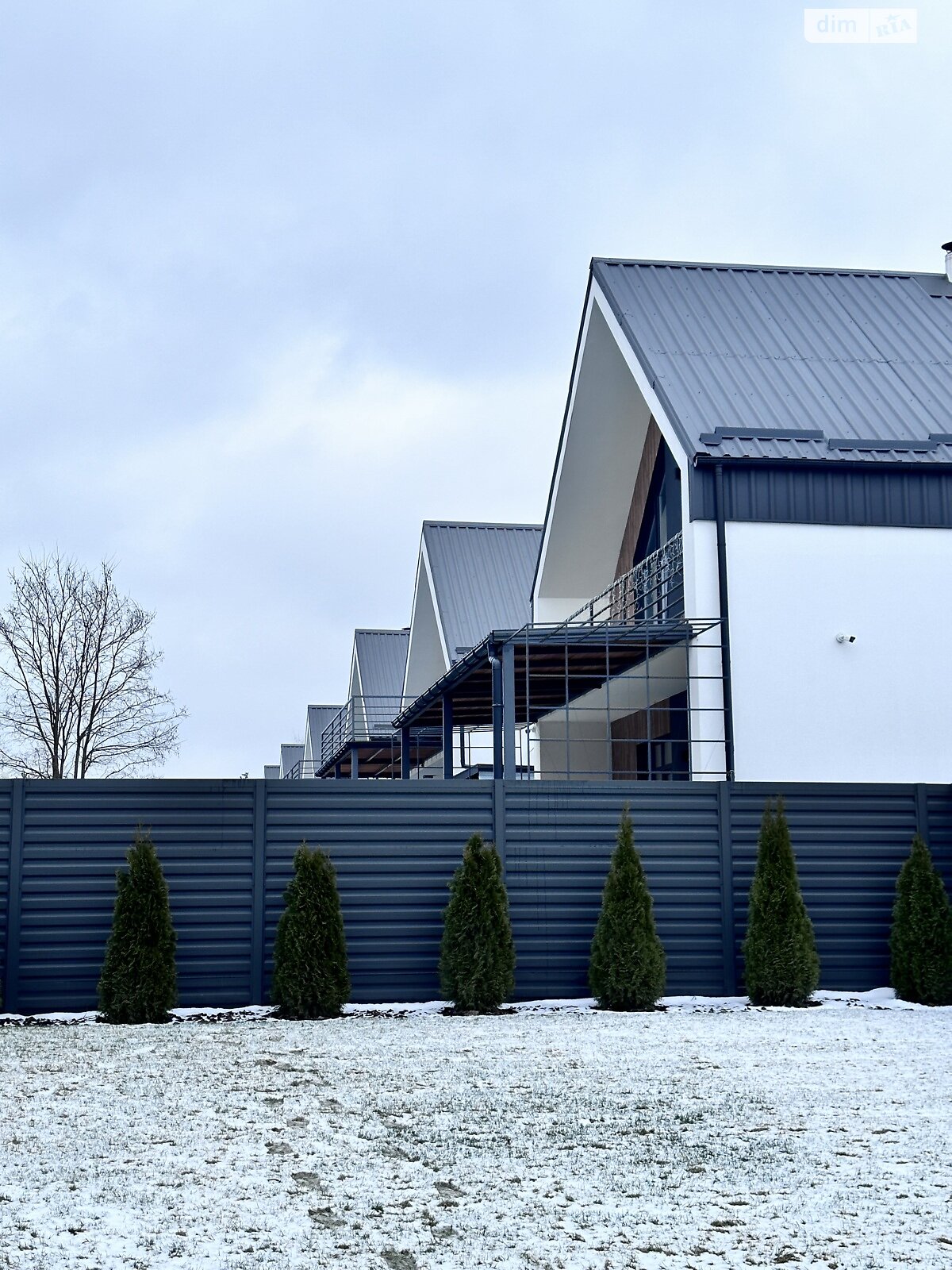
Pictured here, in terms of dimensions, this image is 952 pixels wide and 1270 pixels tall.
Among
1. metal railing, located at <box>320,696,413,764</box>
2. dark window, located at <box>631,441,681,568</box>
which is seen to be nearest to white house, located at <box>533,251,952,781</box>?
dark window, located at <box>631,441,681,568</box>

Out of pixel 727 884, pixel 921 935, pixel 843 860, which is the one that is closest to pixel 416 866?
pixel 727 884

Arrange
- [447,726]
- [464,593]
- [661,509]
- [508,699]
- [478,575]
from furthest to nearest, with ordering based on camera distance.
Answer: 1. [478,575]
2. [464,593]
3. [447,726]
4. [661,509]
5. [508,699]

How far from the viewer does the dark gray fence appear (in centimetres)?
1121

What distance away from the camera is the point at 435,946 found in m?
11.6

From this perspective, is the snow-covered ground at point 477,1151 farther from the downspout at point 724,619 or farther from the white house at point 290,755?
the white house at point 290,755

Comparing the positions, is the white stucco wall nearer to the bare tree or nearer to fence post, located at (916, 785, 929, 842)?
fence post, located at (916, 785, 929, 842)

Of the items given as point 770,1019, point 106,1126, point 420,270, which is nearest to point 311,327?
point 420,270

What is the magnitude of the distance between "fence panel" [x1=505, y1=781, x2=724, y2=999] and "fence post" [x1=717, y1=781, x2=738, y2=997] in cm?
4

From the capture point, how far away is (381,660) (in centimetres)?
A: 4103

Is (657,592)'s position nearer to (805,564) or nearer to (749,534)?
(749,534)

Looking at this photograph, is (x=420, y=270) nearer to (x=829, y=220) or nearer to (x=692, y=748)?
(x=829, y=220)

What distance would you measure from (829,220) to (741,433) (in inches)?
207

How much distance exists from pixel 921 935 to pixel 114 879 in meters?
6.84

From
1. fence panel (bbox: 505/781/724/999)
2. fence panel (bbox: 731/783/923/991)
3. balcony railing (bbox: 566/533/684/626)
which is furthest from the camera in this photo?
balcony railing (bbox: 566/533/684/626)
